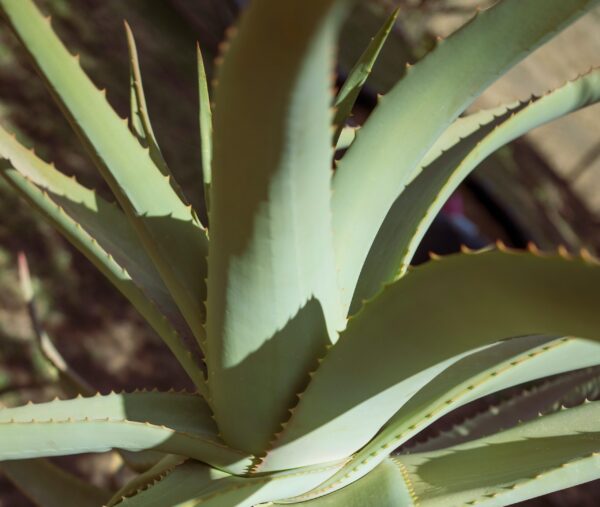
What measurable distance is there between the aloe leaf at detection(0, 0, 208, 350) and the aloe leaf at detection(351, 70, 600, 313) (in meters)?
0.18

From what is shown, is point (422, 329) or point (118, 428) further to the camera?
point (118, 428)

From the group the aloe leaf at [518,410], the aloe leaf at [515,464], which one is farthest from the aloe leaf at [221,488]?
the aloe leaf at [518,410]

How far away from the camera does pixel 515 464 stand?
68 centimetres

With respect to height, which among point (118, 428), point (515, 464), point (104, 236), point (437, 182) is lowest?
point (515, 464)

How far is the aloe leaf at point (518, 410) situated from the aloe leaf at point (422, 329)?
266mm

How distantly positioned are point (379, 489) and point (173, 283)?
30 centimetres

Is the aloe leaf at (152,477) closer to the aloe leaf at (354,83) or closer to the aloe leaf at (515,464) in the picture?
the aloe leaf at (515,464)

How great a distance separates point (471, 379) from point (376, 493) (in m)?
0.15

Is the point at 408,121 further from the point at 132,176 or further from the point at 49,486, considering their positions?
the point at 49,486

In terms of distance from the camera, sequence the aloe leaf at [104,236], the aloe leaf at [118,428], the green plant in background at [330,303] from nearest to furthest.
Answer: the green plant in background at [330,303], the aloe leaf at [118,428], the aloe leaf at [104,236]

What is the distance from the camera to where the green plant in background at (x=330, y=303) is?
1.52 ft

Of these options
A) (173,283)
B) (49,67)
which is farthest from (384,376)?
(49,67)

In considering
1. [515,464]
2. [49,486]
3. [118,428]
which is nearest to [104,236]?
[118,428]

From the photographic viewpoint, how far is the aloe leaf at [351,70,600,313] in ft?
2.15
